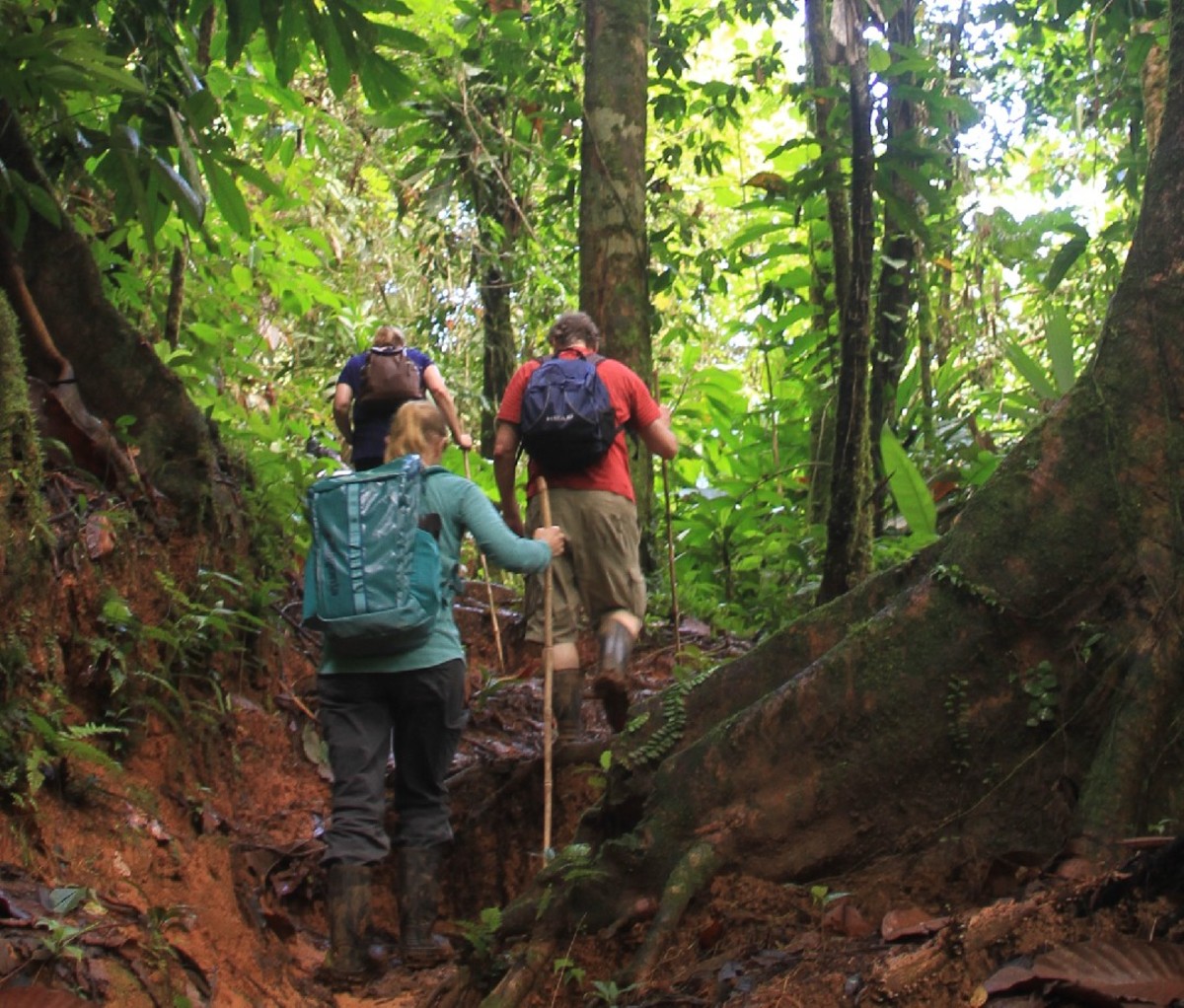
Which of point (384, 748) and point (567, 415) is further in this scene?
point (567, 415)

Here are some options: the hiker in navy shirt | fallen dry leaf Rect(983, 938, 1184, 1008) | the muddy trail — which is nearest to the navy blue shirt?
the hiker in navy shirt

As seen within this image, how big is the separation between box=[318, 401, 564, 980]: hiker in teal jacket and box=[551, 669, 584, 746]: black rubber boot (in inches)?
48.0

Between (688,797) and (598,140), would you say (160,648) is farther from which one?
(598,140)

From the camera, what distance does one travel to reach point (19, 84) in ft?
15.3

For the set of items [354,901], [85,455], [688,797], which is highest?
[85,455]

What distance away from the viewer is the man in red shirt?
21.3ft

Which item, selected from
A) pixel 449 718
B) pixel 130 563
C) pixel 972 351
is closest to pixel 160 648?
pixel 130 563

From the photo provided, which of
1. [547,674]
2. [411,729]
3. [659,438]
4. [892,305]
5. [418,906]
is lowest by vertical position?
[418,906]

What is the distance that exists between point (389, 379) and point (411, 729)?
Answer: 12.0ft

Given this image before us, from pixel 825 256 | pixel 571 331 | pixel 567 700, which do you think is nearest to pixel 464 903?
pixel 567 700

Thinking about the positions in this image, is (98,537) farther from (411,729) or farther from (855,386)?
(855,386)

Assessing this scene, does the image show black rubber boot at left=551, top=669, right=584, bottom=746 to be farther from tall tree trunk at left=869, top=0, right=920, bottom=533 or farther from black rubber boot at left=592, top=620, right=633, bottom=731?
tall tree trunk at left=869, top=0, right=920, bottom=533

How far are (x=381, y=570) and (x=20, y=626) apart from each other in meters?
1.38

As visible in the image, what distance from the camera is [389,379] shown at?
8391 mm
